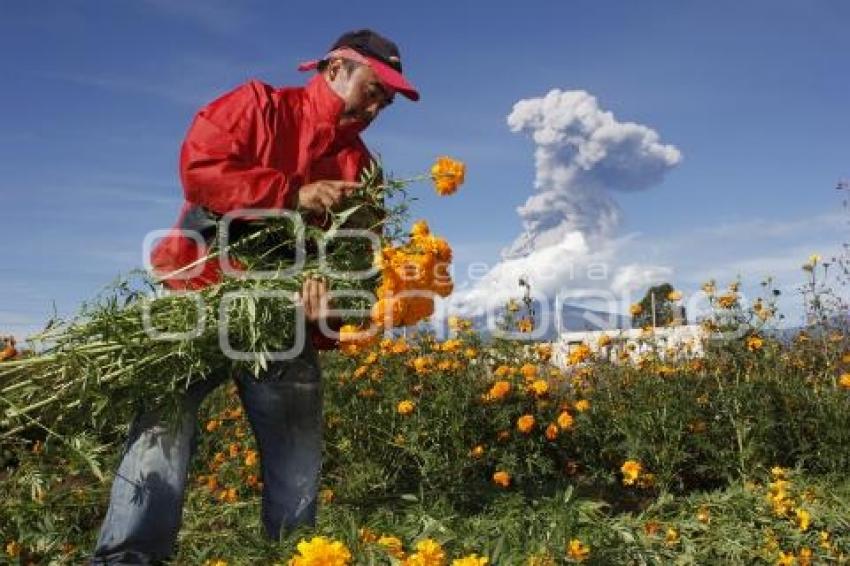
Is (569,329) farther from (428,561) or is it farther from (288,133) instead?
(428,561)

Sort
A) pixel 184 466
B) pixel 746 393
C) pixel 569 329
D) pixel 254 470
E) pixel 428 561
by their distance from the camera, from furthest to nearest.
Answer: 1. pixel 569 329
2. pixel 254 470
3. pixel 746 393
4. pixel 184 466
5. pixel 428 561

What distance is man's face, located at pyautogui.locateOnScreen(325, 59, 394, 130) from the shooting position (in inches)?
106

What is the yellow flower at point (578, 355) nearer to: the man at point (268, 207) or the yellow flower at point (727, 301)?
the yellow flower at point (727, 301)

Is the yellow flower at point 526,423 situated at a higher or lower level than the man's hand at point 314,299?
lower

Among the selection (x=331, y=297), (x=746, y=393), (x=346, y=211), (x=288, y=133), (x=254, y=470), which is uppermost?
(x=288, y=133)

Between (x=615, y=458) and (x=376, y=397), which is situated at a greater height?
(x=376, y=397)

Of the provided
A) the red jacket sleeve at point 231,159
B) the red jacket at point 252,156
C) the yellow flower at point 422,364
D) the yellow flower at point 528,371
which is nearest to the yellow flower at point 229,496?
the yellow flower at point 422,364

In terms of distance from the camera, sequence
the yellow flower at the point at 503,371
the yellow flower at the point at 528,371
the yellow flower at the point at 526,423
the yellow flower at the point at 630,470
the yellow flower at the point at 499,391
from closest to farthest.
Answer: the yellow flower at the point at 630,470
the yellow flower at the point at 526,423
the yellow flower at the point at 499,391
the yellow flower at the point at 528,371
the yellow flower at the point at 503,371

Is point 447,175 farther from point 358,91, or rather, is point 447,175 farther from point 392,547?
point 392,547

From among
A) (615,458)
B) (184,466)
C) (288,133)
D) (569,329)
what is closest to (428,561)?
(184,466)

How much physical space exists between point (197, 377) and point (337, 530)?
0.65 m

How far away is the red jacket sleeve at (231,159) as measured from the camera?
2.41 m

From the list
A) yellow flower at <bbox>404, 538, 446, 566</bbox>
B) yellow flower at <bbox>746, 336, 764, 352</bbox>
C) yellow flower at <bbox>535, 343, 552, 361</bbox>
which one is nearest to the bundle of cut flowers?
yellow flower at <bbox>404, 538, 446, 566</bbox>

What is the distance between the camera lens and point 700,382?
4.88 meters
